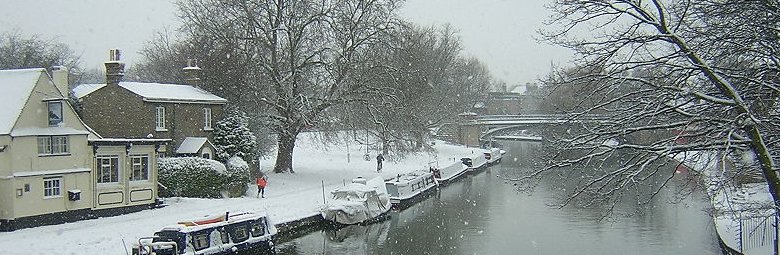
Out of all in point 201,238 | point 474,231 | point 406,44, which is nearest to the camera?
point 201,238

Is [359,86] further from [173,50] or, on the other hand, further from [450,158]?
[173,50]

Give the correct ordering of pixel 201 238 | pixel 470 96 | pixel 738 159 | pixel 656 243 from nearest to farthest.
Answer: pixel 738 159, pixel 201 238, pixel 656 243, pixel 470 96

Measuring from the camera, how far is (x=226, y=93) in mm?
31641

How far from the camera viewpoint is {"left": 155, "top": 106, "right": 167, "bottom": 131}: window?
2622cm

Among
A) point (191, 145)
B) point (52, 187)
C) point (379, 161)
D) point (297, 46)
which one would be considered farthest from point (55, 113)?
point (379, 161)

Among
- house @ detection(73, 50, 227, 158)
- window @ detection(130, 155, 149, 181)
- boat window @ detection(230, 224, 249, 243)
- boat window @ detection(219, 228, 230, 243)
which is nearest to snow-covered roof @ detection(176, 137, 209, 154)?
house @ detection(73, 50, 227, 158)

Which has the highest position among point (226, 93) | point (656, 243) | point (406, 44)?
point (406, 44)

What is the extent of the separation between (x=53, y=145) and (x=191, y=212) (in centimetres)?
438

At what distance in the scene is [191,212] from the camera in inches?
875

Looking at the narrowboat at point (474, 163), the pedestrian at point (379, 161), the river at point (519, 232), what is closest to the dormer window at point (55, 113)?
the river at point (519, 232)

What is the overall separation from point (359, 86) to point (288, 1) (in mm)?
4802

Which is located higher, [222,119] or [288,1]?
[288,1]

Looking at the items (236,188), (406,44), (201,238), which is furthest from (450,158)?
(201,238)

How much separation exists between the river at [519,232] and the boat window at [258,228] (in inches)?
33.1
